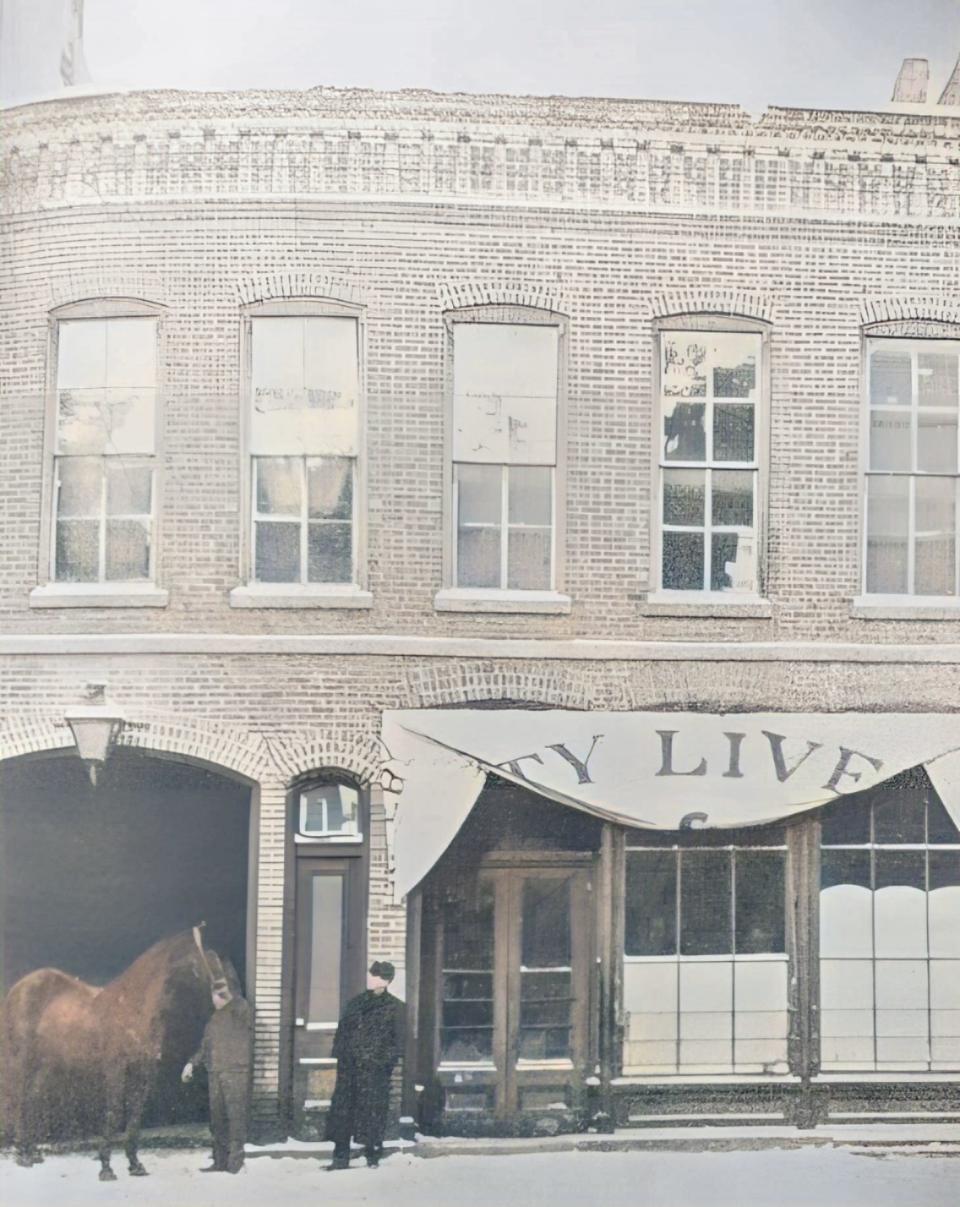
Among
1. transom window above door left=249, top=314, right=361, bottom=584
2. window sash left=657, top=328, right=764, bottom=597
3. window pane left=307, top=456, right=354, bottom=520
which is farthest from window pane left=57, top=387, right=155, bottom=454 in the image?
window sash left=657, top=328, right=764, bottom=597

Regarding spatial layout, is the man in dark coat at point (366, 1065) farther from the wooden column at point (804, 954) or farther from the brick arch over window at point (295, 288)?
the brick arch over window at point (295, 288)

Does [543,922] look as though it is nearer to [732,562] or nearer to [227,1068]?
[227,1068]

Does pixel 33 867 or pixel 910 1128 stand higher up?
pixel 33 867

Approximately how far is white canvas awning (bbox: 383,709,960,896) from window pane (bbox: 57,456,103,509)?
1624 mm

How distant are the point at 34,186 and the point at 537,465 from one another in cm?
256

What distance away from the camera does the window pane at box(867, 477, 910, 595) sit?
223 inches

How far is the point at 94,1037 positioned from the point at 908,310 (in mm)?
4868

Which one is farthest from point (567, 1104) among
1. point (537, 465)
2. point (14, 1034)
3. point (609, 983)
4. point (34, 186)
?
point (34, 186)

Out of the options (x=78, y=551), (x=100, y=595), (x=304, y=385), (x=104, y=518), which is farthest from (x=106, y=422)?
(x=304, y=385)

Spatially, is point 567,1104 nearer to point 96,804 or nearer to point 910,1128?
point 910,1128

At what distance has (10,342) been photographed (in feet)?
18.5

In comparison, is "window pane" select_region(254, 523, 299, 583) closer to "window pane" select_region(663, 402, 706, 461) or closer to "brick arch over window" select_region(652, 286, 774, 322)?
"window pane" select_region(663, 402, 706, 461)

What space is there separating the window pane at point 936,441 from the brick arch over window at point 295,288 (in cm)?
261

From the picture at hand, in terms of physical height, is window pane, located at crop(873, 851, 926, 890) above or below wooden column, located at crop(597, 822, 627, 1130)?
above
